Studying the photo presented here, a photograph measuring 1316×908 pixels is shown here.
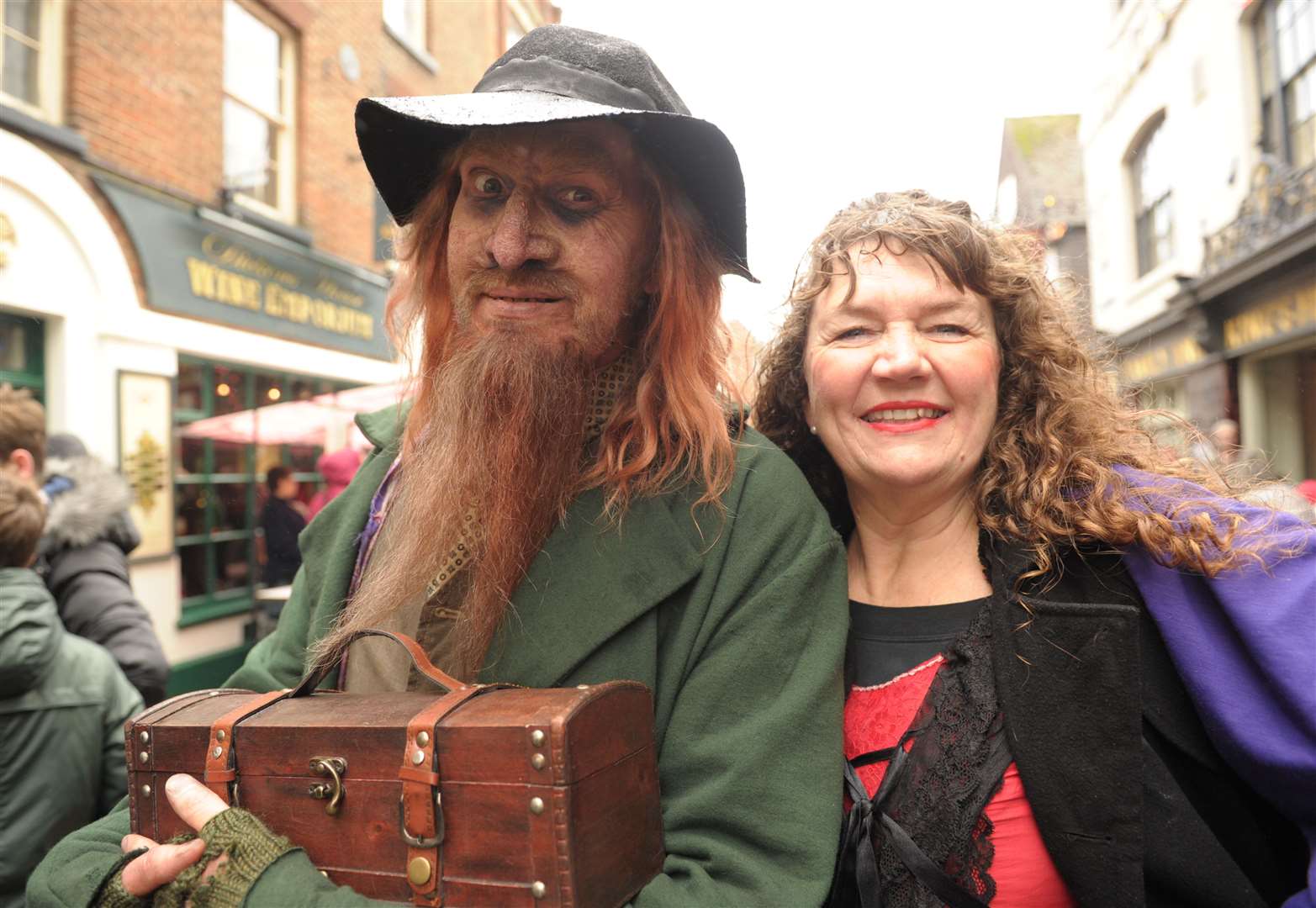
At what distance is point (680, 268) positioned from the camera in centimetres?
181

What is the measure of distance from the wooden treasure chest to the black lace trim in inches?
18.8

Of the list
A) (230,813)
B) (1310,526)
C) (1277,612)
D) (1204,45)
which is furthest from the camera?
(1204,45)

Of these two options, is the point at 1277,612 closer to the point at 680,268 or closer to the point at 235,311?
the point at 680,268

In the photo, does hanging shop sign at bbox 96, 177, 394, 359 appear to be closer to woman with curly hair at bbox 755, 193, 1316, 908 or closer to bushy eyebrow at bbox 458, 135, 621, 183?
bushy eyebrow at bbox 458, 135, 621, 183

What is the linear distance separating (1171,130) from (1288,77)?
2.42 m

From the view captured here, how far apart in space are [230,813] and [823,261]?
1.43m

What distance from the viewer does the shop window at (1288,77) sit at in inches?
317

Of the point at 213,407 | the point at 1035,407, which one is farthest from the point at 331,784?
the point at 213,407

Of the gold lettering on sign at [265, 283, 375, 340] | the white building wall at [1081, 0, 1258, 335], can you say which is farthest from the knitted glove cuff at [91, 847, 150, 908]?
the gold lettering on sign at [265, 283, 375, 340]

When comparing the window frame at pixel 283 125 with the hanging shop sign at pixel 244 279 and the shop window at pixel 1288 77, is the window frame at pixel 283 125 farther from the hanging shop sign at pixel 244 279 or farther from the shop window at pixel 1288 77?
the shop window at pixel 1288 77

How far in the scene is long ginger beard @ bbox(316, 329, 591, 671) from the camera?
161 centimetres

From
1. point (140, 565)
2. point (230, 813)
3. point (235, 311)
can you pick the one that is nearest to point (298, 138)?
point (235, 311)

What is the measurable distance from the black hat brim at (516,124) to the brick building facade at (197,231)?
353 cm

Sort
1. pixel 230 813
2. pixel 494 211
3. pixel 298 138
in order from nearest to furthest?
pixel 230 813, pixel 494 211, pixel 298 138
